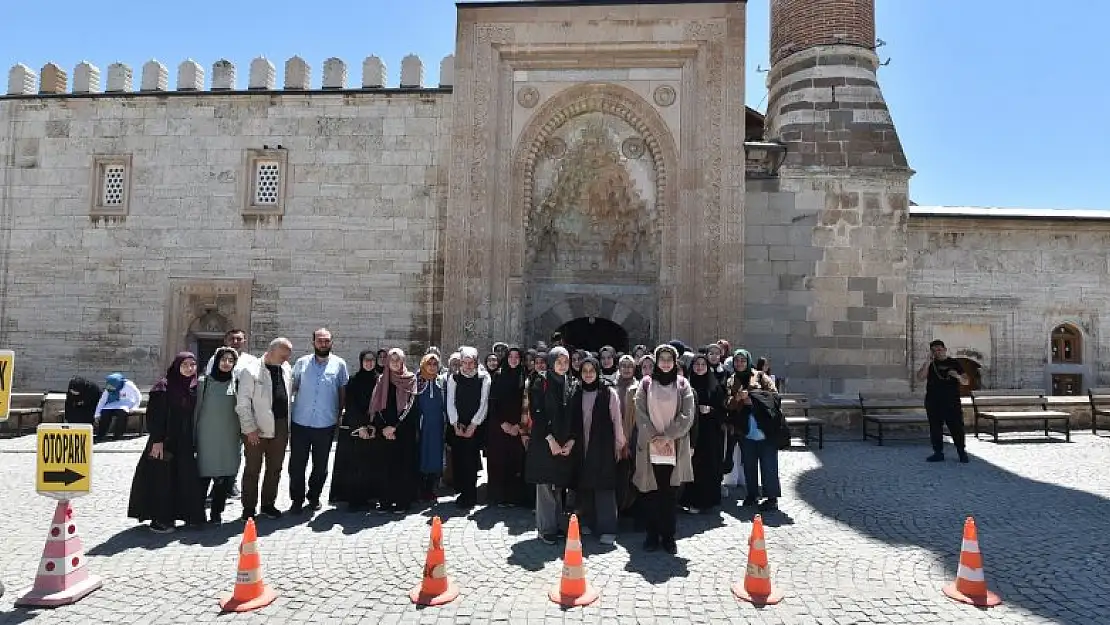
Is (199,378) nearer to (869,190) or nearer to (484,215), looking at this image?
(484,215)

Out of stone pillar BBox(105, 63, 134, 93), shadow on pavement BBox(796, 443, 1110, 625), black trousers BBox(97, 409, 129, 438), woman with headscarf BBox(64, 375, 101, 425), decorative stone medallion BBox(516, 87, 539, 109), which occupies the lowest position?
shadow on pavement BBox(796, 443, 1110, 625)

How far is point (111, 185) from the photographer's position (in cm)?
1363

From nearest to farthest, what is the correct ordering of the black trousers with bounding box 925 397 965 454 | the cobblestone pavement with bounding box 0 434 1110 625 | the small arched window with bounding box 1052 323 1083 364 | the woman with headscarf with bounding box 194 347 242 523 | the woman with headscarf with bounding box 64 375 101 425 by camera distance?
1. the cobblestone pavement with bounding box 0 434 1110 625
2. the woman with headscarf with bounding box 194 347 242 523
3. the black trousers with bounding box 925 397 965 454
4. the woman with headscarf with bounding box 64 375 101 425
5. the small arched window with bounding box 1052 323 1083 364

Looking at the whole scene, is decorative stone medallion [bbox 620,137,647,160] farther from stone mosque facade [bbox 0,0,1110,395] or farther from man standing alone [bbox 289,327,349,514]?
man standing alone [bbox 289,327,349,514]

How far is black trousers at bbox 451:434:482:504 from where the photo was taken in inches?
253

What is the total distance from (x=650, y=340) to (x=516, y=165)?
402cm

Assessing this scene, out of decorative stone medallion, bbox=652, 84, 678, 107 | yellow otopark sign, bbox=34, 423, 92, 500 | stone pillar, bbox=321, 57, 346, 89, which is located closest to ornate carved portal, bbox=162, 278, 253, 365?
stone pillar, bbox=321, 57, 346, 89

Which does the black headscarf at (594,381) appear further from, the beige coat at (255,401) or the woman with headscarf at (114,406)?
the woman with headscarf at (114,406)

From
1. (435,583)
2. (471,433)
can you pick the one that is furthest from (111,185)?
(435,583)

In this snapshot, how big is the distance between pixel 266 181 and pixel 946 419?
12.5 meters

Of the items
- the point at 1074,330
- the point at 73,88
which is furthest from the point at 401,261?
the point at 1074,330

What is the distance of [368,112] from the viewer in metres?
13.2

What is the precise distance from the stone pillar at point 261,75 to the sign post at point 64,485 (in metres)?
11.0

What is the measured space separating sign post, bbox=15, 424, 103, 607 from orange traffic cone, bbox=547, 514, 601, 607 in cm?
294
